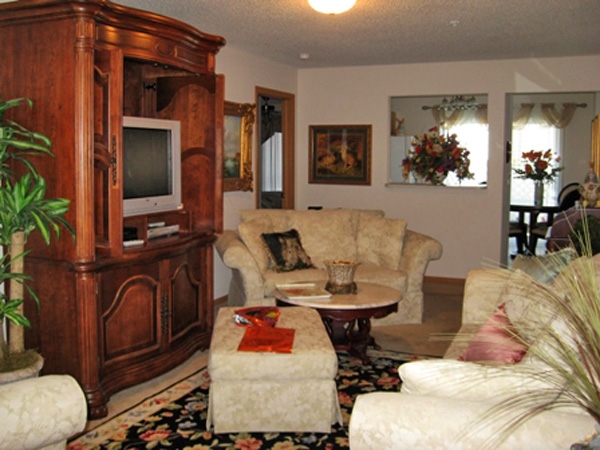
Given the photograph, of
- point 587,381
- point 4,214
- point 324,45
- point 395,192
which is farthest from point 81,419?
point 395,192

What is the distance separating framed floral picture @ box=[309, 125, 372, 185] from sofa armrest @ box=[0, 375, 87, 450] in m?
5.58

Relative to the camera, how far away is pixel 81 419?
2.33 metres

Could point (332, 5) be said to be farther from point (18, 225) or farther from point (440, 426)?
point (440, 426)

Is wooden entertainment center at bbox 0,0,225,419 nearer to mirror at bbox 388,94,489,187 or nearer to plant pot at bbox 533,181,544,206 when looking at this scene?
mirror at bbox 388,94,489,187

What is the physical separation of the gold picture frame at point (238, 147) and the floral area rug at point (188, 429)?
2597 millimetres

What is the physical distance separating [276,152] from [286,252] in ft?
12.4

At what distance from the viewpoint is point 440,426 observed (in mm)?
1914

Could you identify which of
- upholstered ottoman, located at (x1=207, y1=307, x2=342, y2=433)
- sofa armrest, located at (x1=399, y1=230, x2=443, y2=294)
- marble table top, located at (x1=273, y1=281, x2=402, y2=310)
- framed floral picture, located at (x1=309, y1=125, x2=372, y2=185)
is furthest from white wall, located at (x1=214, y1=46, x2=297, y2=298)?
upholstered ottoman, located at (x1=207, y1=307, x2=342, y2=433)

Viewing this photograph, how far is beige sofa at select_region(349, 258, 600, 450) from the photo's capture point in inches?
72.6

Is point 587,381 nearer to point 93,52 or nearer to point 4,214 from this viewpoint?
point 4,214

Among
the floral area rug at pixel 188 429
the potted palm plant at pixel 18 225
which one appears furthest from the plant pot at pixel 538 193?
the potted palm plant at pixel 18 225

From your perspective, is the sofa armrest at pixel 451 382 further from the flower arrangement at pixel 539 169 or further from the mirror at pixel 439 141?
the flower arrangement at pixel 539 169

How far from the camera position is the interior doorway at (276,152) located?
7699 mm

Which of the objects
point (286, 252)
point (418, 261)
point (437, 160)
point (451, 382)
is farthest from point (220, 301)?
point (451, 382)
